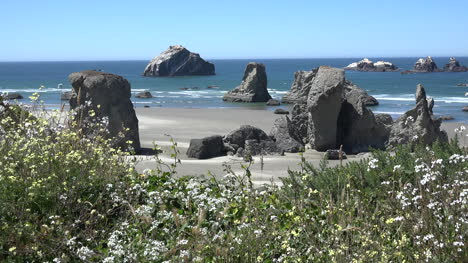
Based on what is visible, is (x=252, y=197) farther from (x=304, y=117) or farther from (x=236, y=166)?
(x=304, y=117)

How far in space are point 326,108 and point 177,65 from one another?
95.9 meters

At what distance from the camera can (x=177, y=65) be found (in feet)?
380

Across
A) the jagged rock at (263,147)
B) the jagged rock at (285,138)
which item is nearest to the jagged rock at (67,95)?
the jagged rock at (263,147)

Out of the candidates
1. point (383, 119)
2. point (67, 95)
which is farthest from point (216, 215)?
point (67, 95)

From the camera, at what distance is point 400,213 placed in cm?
527

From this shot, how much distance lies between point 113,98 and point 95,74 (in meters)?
0.95

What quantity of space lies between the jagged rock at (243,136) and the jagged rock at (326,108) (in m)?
1.88

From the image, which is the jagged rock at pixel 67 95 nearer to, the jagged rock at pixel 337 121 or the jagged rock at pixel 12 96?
the jagged rock at pixel 12 96

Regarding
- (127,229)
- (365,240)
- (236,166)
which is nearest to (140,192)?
(127,229)

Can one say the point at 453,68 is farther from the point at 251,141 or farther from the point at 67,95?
the point at 251,141

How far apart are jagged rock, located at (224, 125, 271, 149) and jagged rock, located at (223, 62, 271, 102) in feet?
99.3

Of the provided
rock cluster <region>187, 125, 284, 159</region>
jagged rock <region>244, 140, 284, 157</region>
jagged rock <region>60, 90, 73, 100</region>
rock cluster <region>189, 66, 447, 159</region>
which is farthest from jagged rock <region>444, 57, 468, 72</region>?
jagged rock <region>244, 140, 284, 157</region>

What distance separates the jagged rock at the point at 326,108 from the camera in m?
21.2

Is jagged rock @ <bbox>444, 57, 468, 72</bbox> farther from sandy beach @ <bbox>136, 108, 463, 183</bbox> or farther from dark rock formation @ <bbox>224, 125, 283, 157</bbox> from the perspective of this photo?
dark rock formation @ <bbox>224, 125, 283, 157</bbox>
